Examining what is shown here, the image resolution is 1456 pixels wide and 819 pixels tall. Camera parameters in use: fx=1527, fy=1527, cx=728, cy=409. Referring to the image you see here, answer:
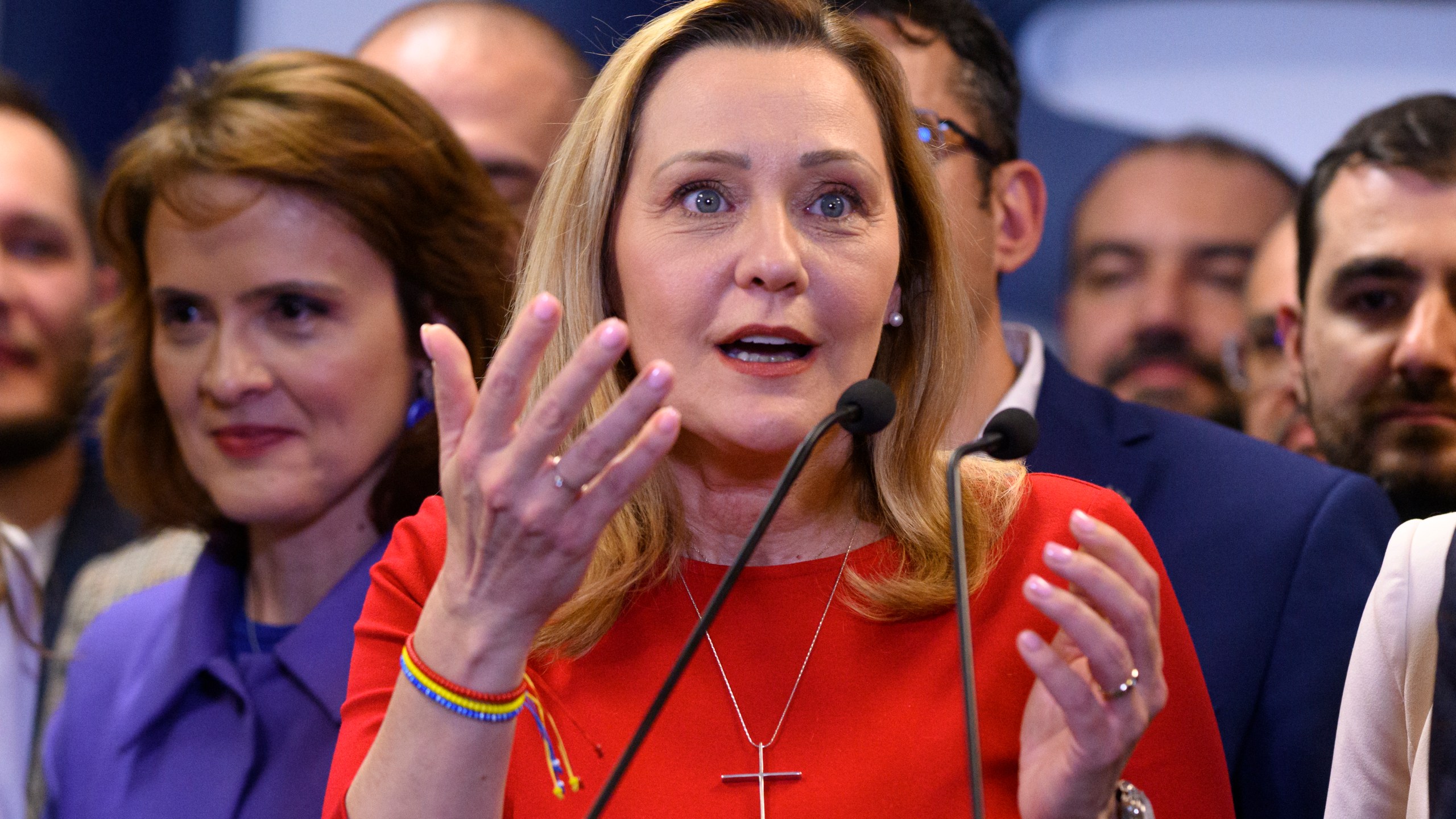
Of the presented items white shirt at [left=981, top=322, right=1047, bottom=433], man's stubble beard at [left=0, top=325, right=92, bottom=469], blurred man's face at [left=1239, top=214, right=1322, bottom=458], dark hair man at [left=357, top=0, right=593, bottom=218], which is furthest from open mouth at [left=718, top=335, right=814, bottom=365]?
man's stubble beard at [left=0, top=325, right=92, bottom=469]

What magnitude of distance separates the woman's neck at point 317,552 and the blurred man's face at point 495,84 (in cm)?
102

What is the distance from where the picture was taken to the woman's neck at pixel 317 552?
2.64 metres

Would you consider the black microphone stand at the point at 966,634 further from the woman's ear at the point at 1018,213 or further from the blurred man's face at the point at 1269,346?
the blurred man's face at the point at 1269,346

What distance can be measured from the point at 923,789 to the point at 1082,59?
3.61 meters

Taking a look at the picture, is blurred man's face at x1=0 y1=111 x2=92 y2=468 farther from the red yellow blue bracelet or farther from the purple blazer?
the red yellow blue bracelet

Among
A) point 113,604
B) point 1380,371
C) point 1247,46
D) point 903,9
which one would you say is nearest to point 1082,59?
point 1247,46

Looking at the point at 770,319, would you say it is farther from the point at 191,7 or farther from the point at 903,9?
the point at 191,7

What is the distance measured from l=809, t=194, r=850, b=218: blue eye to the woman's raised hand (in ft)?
1.50

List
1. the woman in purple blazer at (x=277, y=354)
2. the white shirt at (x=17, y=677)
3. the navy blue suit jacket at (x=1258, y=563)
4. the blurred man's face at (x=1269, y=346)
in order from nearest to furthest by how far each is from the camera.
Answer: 1. the navy blue suit jacket at (x=1258, y=563)
2. the woman in purple blazer at (x=277, y=354)
3. the white shirt at (x=17, y=677)
4. the blurred man's face at (x=1269, y=346)

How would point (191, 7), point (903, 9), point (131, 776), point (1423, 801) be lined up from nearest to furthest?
point (1423, 801) → point (131, 776) → point (903, 9) → point (191, 7)

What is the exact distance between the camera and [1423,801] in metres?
1.55

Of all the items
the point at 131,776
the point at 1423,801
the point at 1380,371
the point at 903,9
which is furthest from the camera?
the point at 903,9

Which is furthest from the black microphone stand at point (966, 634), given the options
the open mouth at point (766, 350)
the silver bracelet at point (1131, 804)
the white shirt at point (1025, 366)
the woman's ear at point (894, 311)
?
the white shirt at point (1025, 366)

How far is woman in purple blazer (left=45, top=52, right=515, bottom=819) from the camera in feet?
8.23
